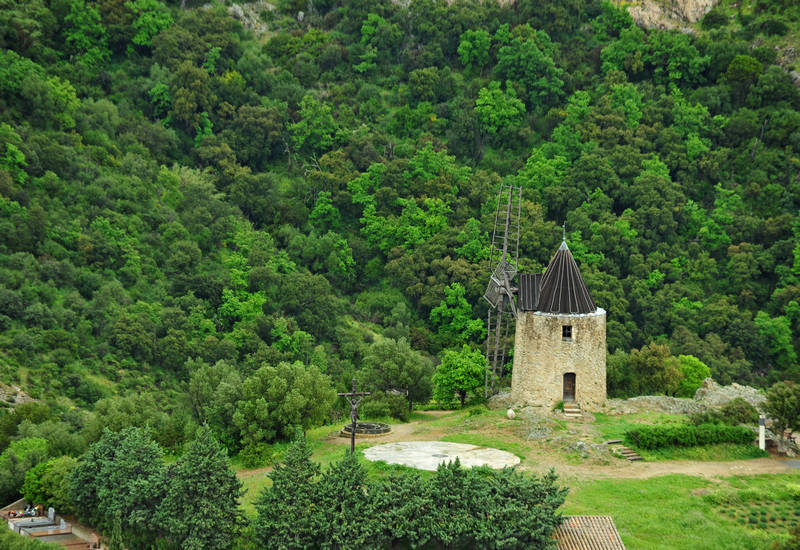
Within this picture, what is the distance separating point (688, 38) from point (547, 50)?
44.7ft

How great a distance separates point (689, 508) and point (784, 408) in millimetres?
9039

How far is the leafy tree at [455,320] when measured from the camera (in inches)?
2778

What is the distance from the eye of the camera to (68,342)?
58.2 meters

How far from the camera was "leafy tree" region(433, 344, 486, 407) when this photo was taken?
5128cm

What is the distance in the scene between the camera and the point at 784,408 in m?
40.9

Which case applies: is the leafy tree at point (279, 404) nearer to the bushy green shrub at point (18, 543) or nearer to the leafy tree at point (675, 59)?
the bushy green shrub at point (18, 543)

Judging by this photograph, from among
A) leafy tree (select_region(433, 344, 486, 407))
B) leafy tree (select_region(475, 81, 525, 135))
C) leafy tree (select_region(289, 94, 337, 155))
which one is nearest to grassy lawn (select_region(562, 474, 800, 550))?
leafy tree (select_region(433, 344, 486, 407))

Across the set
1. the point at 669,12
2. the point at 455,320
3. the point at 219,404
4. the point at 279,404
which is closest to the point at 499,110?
the point at 669,12

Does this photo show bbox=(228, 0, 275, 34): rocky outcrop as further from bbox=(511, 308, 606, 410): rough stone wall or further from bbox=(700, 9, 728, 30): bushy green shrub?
bbox=(511, 308, 606, 410): rough stone wall

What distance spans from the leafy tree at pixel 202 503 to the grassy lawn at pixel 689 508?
1271cm

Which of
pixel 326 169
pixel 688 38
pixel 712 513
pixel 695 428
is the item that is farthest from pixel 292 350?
pixel 688 38

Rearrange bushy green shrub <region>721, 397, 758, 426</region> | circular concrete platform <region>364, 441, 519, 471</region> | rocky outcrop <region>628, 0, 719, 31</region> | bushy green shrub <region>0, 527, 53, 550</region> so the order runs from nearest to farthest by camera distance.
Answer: bushy green shrub <region>0, 527, 53, 550</region>, circular concrete platform <region>364, 441, 519, 471</region>, bushy green shrub <region>721, 397, 758, 426</region>, rocky outcrop <region>628, 0, 719, 31</region>

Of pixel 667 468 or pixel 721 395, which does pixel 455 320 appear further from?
pixel 667 468

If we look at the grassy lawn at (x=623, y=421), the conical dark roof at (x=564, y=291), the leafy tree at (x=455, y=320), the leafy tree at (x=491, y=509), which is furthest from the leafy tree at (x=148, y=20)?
the leafy tree at (x=491, y=509)
